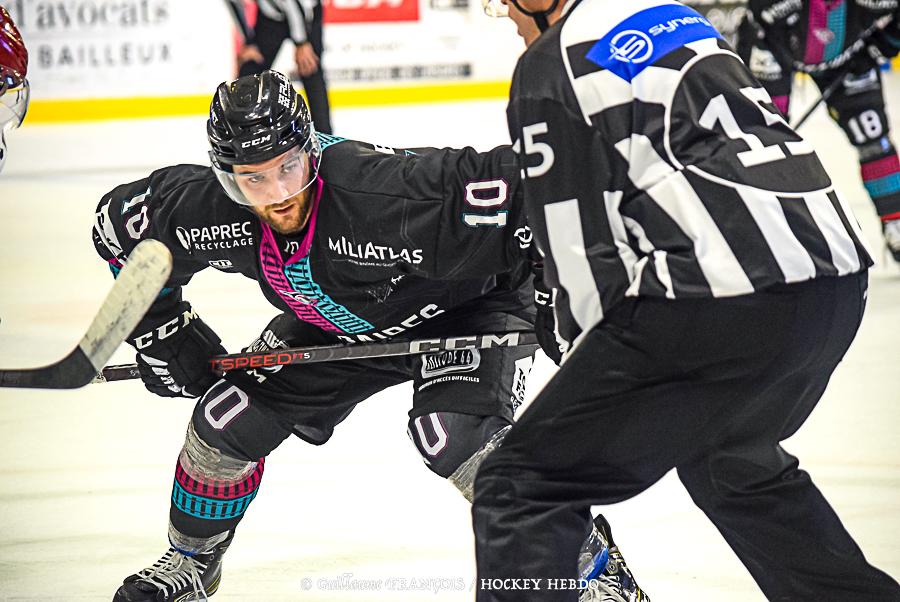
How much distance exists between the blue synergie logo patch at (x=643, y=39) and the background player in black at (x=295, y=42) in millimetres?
5470

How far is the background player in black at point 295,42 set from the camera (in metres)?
6.92

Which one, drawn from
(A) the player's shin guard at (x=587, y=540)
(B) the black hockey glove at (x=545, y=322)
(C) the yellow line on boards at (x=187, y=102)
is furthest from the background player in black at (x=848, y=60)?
(C) the yellow line on boards at (x=187, y=102)

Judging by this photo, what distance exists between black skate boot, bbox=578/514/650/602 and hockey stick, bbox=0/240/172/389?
33.5 inches

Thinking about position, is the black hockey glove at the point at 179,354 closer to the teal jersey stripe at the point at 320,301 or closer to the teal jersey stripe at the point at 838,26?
the teal jersey stripe at the point at 320,301

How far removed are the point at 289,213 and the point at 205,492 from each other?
1.70 ft

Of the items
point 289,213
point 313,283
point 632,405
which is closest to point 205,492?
point 313,283

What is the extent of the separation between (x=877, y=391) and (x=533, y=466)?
2281mm

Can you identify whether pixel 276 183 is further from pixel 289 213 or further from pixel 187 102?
pixel 187 102

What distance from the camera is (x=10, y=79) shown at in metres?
2.37

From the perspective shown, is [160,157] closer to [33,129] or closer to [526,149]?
[33,129]

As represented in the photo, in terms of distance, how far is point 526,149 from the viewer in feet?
4.83

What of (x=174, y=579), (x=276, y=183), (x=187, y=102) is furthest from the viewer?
(x=187, y=102)

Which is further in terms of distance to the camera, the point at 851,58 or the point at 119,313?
the point at 851,58

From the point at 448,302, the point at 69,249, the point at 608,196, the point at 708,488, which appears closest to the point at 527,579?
the point at 708,488
